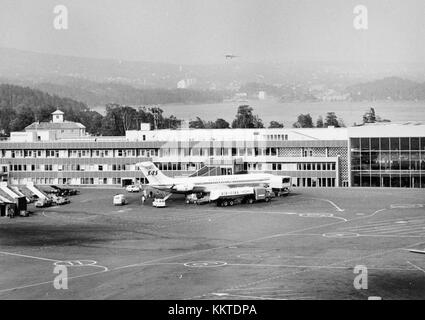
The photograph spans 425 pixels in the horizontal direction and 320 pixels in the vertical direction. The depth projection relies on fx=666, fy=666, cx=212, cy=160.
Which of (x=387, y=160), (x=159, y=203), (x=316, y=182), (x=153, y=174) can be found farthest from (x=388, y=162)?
(x=159, y=203)

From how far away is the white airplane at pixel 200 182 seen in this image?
99.7 metres

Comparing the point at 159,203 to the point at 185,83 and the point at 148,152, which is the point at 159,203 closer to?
the point at 148,152

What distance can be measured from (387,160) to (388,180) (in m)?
3.54

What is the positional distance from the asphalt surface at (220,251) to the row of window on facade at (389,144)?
880 inches

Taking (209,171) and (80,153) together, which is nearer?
(209,171)

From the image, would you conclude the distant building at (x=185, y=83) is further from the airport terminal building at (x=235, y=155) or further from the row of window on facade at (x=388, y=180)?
the row of window on facade at (x=388, y=180)

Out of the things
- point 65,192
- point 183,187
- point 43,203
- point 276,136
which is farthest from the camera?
point 276,136

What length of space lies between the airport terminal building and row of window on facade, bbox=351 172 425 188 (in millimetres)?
167

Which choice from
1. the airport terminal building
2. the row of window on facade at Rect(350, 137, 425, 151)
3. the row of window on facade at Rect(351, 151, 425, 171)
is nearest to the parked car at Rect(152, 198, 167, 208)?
the airport terminal building

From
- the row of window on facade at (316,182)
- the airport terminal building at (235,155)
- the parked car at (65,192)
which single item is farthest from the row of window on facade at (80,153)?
the row of window on facade at (316,182)

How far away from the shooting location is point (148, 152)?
424 feet
